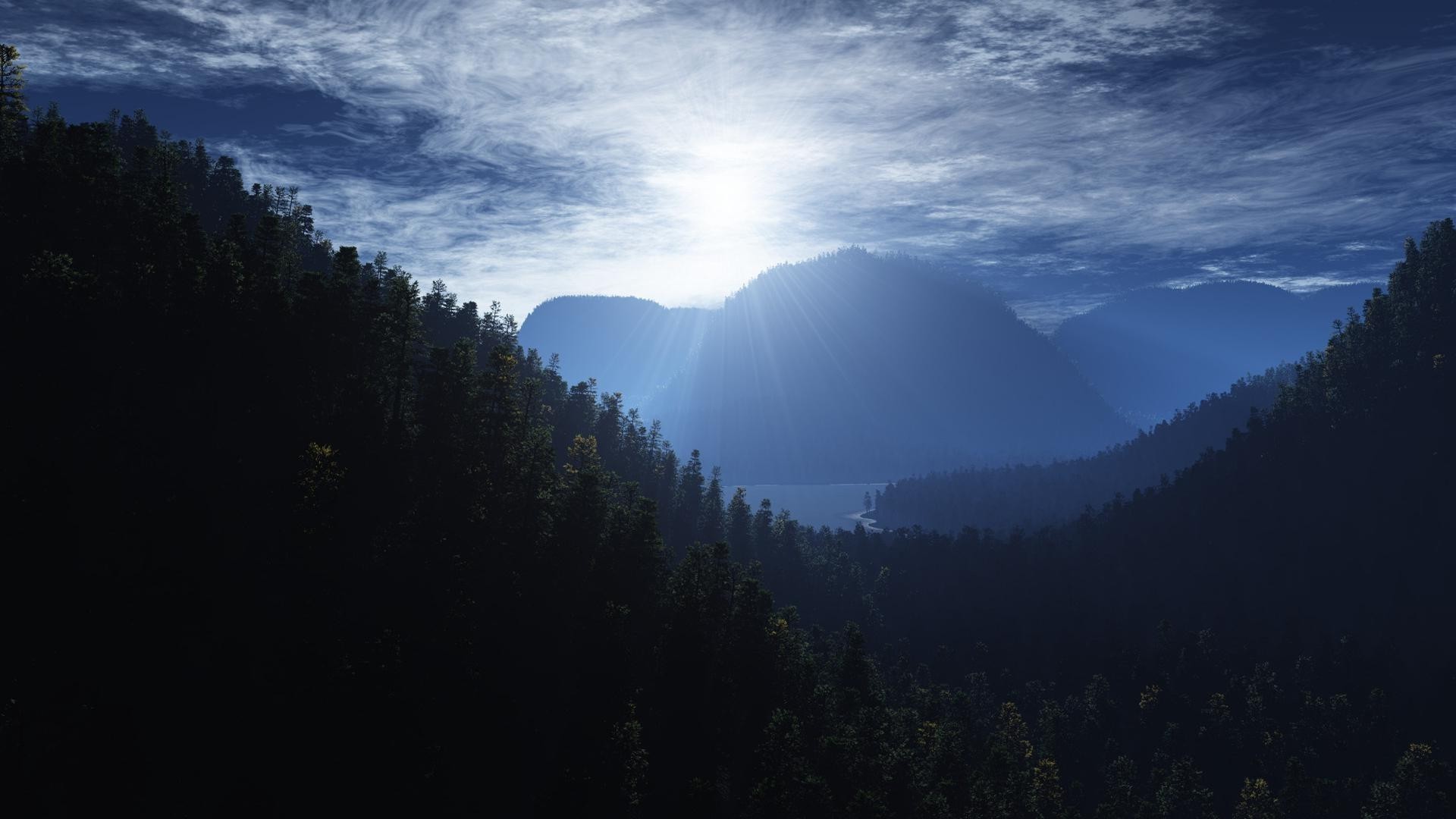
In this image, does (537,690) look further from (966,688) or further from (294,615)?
(966,688)

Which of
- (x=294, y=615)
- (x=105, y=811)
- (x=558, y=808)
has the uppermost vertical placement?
(x=294, y=615)

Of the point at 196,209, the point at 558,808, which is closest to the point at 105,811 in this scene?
the point at 558,808

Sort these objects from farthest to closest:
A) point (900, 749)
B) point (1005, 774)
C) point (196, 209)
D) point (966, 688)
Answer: point (966, 688) → point (196, 209) → point (1005, 774) → point (900, 749)

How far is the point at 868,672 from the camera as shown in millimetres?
101500

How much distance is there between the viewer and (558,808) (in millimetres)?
54188

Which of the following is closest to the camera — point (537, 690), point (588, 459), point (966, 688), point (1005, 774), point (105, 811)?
point (105, 811)

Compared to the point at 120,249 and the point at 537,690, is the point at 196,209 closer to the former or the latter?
the point at 120,249

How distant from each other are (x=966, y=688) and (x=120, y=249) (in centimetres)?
18600

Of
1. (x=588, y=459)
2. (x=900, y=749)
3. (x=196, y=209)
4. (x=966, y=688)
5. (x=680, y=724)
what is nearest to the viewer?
(x=680, y=724)

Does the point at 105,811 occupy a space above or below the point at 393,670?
below

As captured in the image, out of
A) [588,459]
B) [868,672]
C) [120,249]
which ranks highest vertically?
[120,249]

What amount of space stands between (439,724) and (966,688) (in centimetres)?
15304

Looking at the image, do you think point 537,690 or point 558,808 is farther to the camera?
point 537,690

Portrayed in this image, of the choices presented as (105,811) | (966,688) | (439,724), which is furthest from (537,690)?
(966,688)
